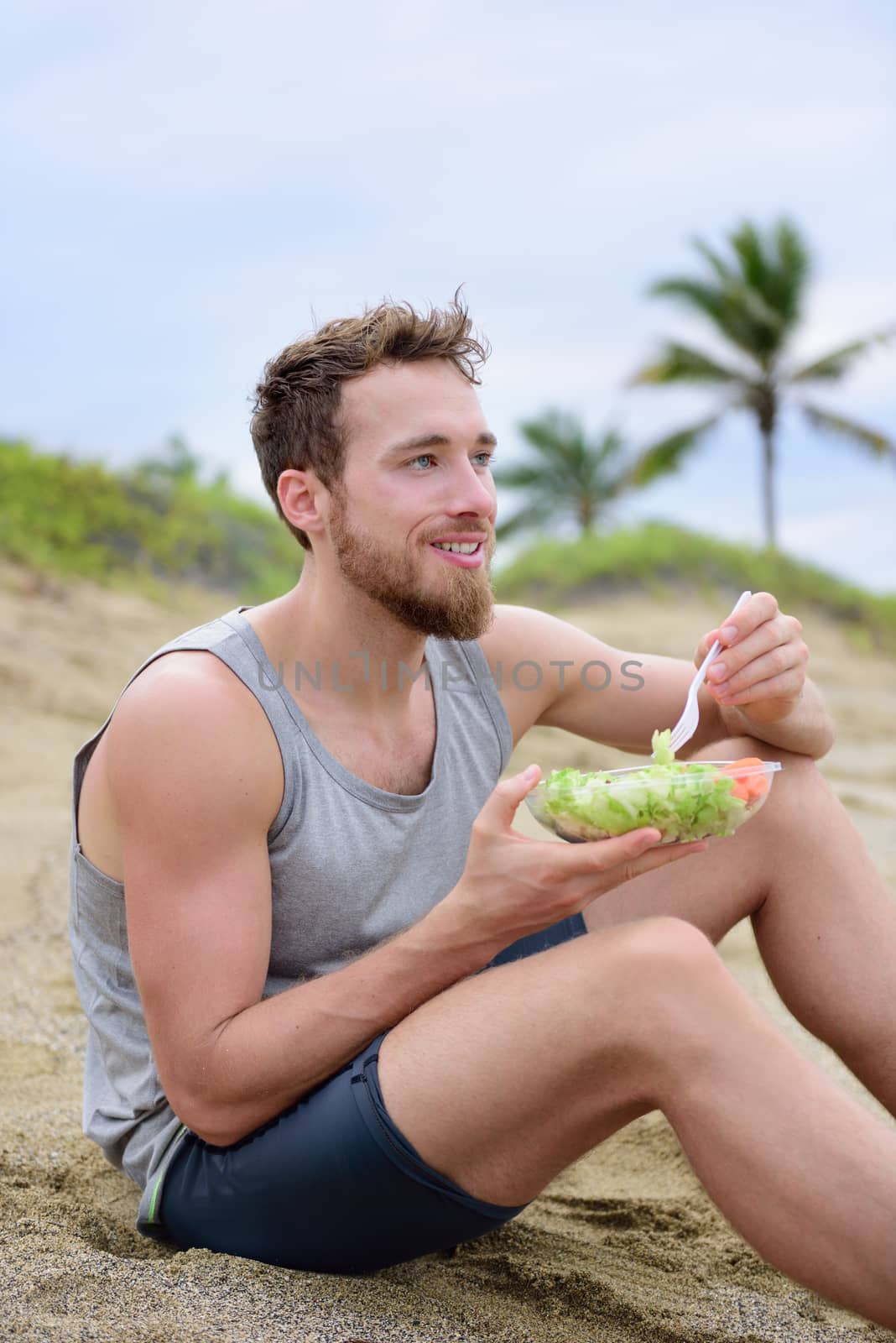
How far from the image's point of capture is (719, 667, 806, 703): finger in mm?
2340

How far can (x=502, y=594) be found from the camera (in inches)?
576

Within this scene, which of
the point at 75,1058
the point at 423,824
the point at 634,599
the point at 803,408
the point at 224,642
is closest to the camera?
the point at 224,642

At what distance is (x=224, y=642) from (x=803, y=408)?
72.3 ft

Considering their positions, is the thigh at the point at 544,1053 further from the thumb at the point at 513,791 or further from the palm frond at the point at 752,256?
the palm frond at the point at 752,256

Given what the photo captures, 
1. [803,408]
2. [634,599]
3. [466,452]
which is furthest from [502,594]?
[466,452]

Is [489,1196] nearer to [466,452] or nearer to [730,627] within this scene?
[730,627]

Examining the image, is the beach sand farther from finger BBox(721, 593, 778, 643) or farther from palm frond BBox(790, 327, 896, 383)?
palm frond BBox(790, 327, 896, 383)

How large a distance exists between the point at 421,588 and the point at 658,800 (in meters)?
0.80

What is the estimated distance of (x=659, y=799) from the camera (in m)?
1.87

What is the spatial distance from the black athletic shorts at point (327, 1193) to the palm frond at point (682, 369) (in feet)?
70.3

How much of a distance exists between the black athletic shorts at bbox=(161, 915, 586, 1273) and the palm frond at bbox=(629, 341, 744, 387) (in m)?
21.4

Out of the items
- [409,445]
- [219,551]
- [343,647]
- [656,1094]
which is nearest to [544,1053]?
[656,1094]

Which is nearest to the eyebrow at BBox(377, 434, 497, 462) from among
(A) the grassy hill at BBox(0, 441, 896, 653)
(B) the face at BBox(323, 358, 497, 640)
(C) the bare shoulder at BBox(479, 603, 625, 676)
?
(B) the face at BBox(323, 358, 497, 640)

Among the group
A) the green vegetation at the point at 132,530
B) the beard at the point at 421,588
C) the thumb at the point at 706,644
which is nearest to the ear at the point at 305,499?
the beard at the point at 421,588
